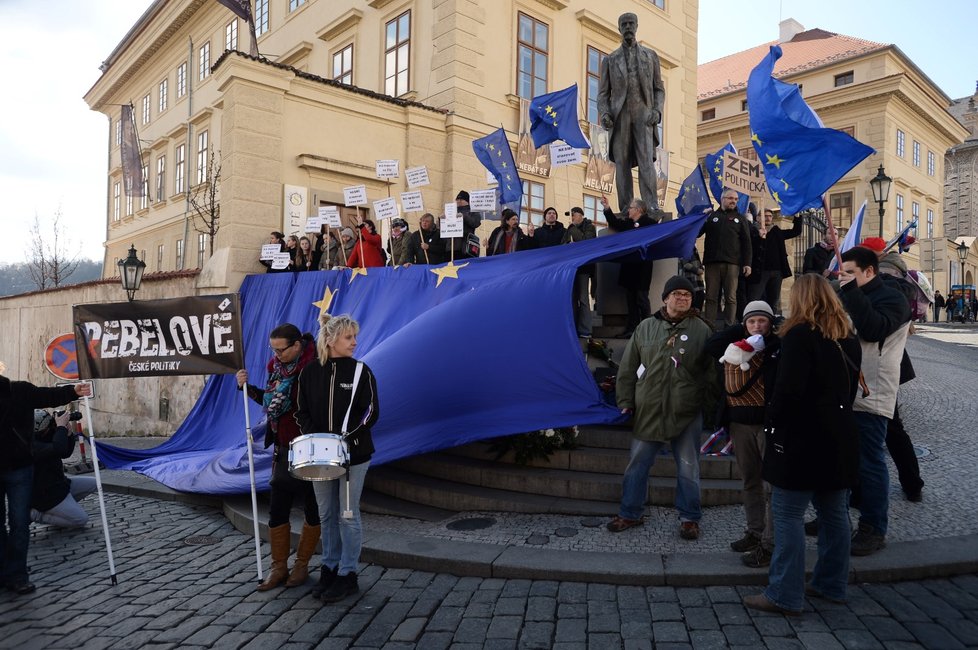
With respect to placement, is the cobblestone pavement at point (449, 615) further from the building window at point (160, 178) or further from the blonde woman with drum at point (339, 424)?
the building window at point (160, 178)

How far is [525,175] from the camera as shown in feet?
57.4

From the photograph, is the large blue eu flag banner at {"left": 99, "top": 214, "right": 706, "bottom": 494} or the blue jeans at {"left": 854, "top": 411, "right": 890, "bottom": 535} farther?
the large blue eu flag banner at {"left": 99, "top": 214, "right": 706, "bottom": 494}

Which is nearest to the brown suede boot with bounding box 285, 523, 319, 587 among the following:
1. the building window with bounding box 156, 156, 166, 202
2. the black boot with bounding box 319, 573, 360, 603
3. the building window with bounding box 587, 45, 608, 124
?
the black boot with bounding box 319, 573, 360, 603

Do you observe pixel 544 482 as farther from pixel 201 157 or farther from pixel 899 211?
pixel 899 211

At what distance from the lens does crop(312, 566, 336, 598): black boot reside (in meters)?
4.19

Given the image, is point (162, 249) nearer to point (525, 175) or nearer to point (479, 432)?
point (525, 175)

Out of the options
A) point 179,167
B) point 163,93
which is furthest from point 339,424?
point 163,93

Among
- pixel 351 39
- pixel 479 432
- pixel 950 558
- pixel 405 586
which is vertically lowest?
pixel 405 586

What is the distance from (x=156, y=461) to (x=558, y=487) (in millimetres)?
5173

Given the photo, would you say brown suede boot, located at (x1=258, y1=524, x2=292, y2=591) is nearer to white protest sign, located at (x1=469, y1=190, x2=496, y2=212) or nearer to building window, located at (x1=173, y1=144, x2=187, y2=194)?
white protest sign, located at (x1=469, y1=190, x2=496, y2=212)

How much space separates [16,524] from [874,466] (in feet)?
19.4

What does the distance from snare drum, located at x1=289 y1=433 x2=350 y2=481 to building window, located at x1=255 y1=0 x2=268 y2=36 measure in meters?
22.0

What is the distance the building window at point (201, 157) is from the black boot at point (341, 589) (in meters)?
20.2

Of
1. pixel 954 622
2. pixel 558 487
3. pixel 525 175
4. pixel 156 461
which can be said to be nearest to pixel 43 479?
pixel 156 461
